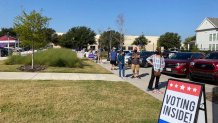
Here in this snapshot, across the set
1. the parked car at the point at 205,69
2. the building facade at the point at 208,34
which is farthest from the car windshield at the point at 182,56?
the building facade at the point at 208,34

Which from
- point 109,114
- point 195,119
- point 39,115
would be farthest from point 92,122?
point 195,119

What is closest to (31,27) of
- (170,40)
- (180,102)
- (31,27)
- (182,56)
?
(31,27)

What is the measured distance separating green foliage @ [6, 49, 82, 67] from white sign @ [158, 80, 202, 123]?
17879 mm

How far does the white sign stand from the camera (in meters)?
4.95

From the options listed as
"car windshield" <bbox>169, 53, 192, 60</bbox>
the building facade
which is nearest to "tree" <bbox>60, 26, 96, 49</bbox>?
the building facade

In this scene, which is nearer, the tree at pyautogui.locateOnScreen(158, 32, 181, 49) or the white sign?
the white sign

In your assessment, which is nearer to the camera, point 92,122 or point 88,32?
point 92,122

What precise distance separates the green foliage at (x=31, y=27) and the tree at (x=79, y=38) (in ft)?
230

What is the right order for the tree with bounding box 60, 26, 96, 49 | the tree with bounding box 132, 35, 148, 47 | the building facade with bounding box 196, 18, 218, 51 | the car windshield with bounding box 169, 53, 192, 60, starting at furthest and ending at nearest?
1. the tree with bounding box 132, 35, 148, 47
2. the tree with bounding box 60, 26, 96, 49
3. the building facade with bounding box 196, 18, 218, 51
4. the car windshield with bounding box 169, 53, 192, 60

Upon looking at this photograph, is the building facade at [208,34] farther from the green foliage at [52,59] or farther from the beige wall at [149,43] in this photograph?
the green foliage at [52,59]

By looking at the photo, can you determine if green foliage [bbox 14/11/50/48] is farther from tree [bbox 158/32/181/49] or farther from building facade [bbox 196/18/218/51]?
tree [bbox 158/32/181/49]

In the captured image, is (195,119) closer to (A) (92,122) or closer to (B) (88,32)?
(A) (92,122)

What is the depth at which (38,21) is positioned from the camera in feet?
69.2

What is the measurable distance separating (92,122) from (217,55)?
35.8ft
